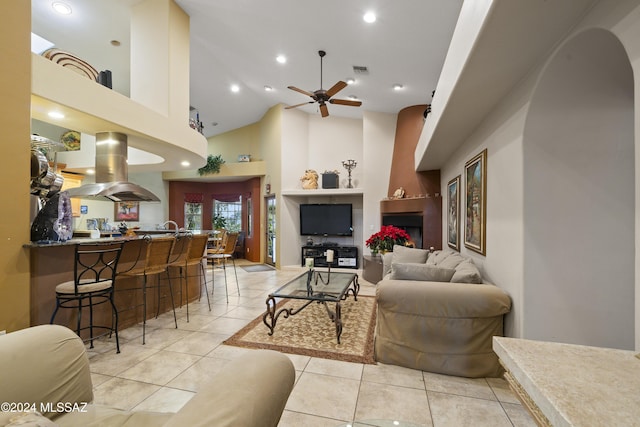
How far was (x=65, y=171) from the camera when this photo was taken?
631cm

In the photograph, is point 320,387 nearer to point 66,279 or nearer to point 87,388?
point 87,388

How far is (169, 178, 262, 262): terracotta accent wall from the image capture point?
8570mm

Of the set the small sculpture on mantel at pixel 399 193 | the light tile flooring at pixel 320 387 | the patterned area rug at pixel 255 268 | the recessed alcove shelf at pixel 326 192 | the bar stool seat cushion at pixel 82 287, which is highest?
the recessed alcove shelf at pixel 326 192

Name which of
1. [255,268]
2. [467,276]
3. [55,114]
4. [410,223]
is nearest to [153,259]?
[55,114]

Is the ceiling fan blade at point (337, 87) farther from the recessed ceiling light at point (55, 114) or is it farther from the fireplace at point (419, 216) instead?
the recessed ceiling light at point (55, 114)

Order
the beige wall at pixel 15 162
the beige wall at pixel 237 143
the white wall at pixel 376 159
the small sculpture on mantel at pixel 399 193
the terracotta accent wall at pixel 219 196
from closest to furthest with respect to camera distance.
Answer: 1. the beige wall at pixel 15 162
2. the small sculpture on mantel at pixel 399 193
3. the white wall at pixel 376 159
4. the terracotta accent wall at pixel 219 196
5. the beige wall at pixel 237 143

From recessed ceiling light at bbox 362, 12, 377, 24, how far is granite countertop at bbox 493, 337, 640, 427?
3727mm

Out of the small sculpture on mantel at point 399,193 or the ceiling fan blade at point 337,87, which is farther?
the small sculpture on mantel at point 399,193

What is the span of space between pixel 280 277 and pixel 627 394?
19.6 feet

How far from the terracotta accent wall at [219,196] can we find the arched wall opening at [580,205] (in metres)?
7.24

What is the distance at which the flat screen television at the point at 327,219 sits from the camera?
7.59 meters

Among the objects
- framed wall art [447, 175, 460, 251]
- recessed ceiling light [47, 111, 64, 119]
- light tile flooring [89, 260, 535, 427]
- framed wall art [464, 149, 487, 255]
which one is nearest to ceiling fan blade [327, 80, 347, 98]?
framed wall art [464, 149, 487, 255]

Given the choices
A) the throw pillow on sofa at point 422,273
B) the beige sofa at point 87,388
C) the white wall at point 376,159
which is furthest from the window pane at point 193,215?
the beige sofa at point 87,388

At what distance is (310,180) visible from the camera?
7.46 meters
